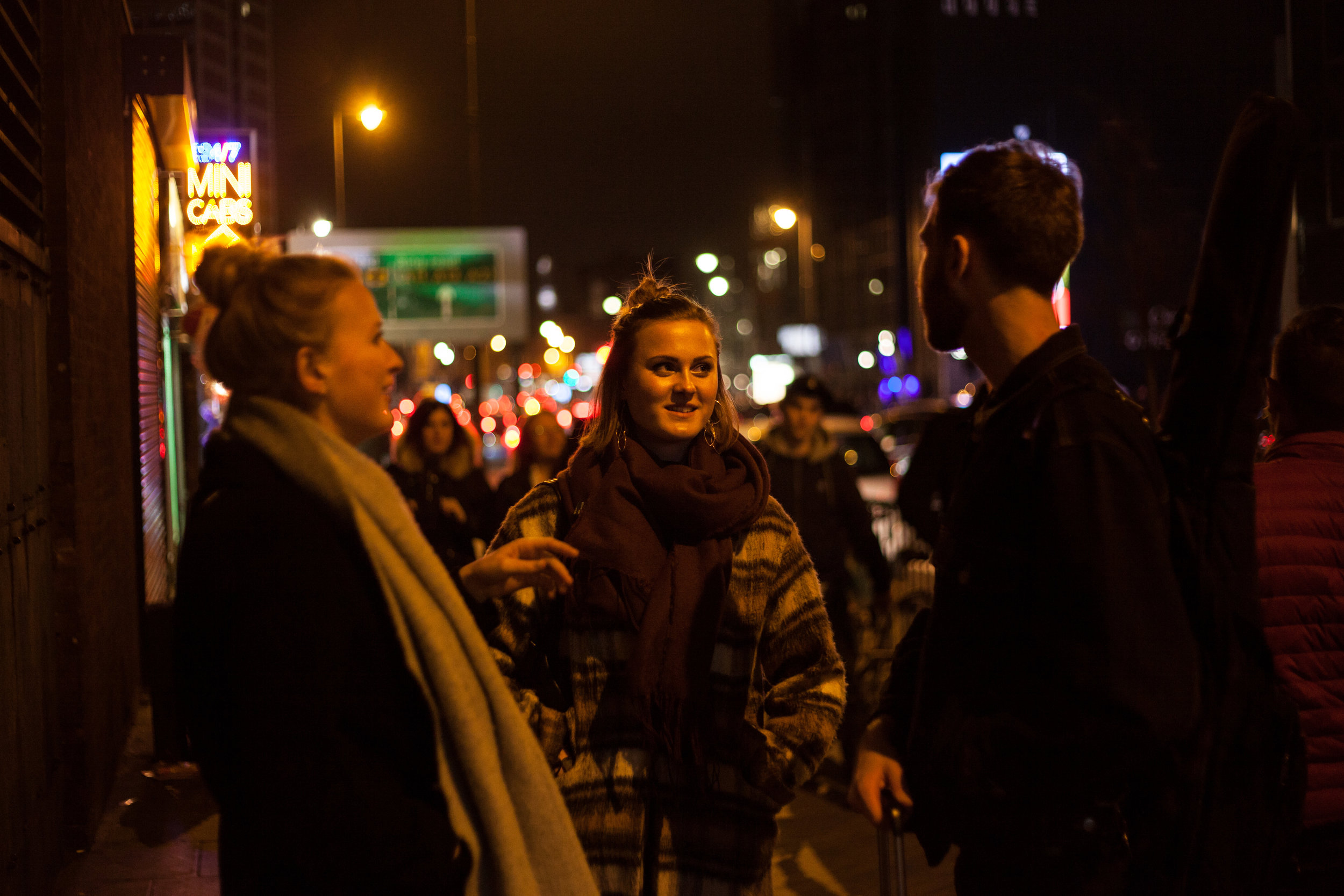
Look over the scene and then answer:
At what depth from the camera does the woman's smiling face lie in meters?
3.15

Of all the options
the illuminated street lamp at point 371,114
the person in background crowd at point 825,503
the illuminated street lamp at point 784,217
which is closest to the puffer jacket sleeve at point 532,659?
the person in background crowd at point 825,503

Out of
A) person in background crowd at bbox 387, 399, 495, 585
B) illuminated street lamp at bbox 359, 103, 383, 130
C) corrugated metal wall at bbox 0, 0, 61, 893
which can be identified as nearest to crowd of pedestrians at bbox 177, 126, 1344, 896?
corrugated metal wall at bbox 0, 0, 61, 893

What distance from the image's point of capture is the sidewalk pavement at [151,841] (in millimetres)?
5285

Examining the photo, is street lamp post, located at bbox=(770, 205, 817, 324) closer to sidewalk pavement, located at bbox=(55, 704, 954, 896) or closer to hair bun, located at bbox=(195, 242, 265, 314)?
sidewalk pavement, located at bbox=(55, 704, 954, 896)

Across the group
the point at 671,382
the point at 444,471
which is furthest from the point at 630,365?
the point at 444,471

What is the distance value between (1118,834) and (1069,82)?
69.1 meters

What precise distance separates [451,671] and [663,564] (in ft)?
3.47

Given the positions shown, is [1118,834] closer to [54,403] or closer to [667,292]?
[667,292]

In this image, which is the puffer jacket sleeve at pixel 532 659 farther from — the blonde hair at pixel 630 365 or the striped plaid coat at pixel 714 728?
the blonde hair at pixel 630 365

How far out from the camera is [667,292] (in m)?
3.40

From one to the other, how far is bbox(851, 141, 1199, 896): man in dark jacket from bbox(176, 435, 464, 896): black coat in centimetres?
91

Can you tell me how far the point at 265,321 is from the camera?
2.00 meters

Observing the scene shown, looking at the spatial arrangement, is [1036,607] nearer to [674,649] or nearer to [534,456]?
[674,649]

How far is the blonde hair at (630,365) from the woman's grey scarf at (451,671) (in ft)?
4.00
